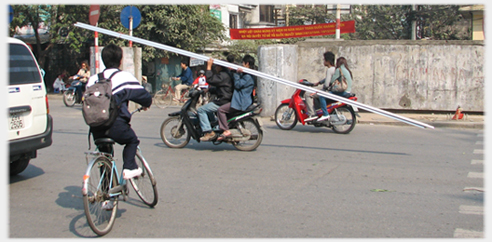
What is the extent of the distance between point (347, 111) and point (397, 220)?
5.65 metres

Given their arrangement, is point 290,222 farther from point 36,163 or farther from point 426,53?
point 426,53

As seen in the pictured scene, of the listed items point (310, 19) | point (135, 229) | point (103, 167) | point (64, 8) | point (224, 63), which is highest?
point (310, 19)

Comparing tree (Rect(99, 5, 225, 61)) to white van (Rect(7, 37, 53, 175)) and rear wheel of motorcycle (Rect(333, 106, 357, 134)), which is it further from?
white van (Rect(7, 37, 53, 175))

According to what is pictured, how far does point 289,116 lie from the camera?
34.4ft

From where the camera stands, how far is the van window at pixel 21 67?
571 cm

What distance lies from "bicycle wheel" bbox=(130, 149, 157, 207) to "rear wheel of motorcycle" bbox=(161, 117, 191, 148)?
334 cm

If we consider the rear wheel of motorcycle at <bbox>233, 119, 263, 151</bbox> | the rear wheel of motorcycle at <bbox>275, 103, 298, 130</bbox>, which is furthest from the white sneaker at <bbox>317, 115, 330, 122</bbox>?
the rear wheel of motorcycle at <bbox>233, 119, 263, 151</bbox>

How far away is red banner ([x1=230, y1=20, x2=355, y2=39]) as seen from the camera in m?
16.5

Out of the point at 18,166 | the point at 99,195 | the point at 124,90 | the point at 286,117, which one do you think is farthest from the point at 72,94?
the point at 99,195

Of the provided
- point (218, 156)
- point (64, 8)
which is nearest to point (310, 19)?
point (64, 8)

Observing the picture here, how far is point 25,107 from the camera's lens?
5762 mm

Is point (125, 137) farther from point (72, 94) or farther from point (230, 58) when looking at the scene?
point (72, 94)

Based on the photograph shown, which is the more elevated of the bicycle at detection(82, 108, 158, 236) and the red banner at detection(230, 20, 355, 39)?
the red banner at detection(230, 20, 355, 39)

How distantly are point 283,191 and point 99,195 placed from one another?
2312mm
